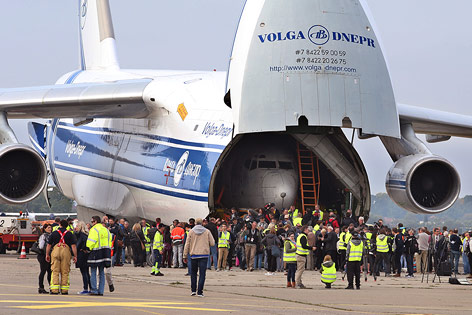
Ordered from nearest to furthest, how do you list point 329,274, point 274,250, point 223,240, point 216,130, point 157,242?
point 329,274
point 157,242
point 274,250
point 223,240
point 216,130

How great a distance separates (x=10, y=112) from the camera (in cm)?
2238

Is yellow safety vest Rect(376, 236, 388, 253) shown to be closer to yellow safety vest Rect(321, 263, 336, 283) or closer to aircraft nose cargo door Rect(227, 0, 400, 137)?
aircraft nose cargo door Rect(227, 0, 400, 137)

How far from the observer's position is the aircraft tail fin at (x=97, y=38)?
28.6 metres

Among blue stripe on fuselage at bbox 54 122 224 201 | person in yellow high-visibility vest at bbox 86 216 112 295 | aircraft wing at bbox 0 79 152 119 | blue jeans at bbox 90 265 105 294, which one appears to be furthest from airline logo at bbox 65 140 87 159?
blue jeans at bbox 90 265 105 294

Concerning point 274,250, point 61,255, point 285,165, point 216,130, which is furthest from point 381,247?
point 61,255

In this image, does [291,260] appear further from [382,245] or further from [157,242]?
[382,245]

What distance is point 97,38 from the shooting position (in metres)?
29.2

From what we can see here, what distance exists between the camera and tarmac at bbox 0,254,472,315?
10344mm

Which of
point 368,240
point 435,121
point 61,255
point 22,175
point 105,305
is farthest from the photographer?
point 435,121

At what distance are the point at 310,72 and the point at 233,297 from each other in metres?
6.11

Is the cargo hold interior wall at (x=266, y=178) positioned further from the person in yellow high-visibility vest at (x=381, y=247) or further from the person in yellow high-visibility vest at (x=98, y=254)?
the person in yellow high-visibility vest at (x=98, y=254)

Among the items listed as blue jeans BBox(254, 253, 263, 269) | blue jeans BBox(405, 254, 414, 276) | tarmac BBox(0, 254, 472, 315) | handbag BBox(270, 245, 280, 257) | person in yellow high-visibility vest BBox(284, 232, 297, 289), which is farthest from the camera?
blue jeans BBox(254, 253, 263, 269)

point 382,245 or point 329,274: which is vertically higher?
point 382,245

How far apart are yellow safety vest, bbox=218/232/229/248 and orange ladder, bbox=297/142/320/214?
11.0 feet
